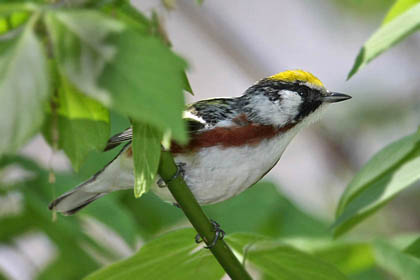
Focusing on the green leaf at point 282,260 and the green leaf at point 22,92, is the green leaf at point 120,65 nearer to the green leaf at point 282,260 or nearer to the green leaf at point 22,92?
the green leaf at point 22,92

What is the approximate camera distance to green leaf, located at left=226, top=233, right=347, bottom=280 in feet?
5.01

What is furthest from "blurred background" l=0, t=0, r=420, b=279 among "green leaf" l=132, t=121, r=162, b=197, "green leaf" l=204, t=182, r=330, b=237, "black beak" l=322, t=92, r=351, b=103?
"black beak" l=322, t=92, r=351, b=103

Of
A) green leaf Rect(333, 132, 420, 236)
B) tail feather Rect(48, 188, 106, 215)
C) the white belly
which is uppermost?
green leaf Rect(333, 132, 420, 236)

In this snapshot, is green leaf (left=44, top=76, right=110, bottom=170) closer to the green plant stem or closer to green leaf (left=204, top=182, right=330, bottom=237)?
the green plant stem

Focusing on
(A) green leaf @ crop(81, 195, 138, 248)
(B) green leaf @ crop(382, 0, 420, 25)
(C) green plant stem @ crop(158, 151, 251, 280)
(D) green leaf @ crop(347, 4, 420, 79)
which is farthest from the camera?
(A) green leaf @ crop(81, 195, 138, 248)

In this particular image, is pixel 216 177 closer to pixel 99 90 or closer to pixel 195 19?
pixel 99 90

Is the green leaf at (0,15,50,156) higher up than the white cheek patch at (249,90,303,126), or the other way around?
the green leaf at (0,15,50,156)

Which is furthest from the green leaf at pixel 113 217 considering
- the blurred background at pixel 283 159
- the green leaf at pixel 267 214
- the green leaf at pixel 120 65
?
the green leaf at pixel 120 65

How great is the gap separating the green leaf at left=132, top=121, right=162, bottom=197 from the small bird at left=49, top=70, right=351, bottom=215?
900 mm

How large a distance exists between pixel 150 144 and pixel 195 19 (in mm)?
3232

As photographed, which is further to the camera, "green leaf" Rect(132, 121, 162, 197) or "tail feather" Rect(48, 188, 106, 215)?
"tail feather" Rect(48, 188, 106, 215)

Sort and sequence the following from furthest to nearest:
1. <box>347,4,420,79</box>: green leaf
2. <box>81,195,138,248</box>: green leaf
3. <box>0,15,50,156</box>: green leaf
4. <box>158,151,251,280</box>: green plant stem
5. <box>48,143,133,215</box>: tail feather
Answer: <box>48,143,133,215</box>: tail feather < <box>81,195,138,248</box>: green leaf < <box>347,4,420,79</box>: green leaf < <box>158,151,251,280</box>: green plant stem < <box>0,15,50,156</box>: green leaf

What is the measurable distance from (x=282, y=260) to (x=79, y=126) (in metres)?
0.66

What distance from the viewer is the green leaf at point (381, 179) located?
1499mm
